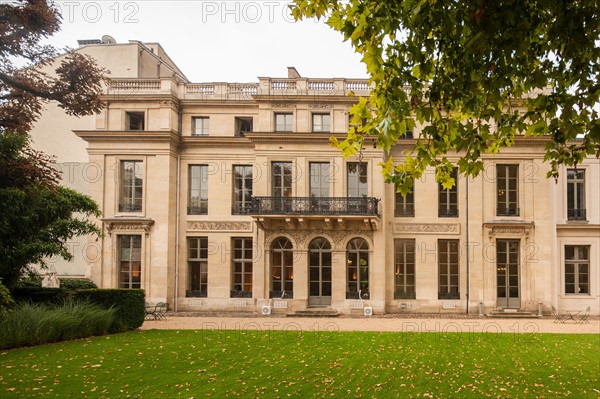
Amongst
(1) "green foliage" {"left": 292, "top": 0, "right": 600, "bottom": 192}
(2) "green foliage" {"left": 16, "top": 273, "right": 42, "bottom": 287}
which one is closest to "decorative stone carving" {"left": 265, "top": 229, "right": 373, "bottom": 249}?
(2) "green foliage" {"left": 16, "top": 273, "right": 42, "bottom": 287}

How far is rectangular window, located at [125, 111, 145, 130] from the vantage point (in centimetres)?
2661

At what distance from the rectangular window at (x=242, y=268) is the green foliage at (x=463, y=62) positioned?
1959cm

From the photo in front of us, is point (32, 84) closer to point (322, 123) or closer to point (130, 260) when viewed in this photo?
point (130, 260)

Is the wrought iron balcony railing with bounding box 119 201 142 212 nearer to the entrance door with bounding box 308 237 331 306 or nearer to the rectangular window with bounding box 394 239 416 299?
the entrance door with bounding box 308 237 331 306

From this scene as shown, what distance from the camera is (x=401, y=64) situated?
6121mm

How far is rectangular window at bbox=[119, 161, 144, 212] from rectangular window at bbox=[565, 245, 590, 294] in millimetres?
22213

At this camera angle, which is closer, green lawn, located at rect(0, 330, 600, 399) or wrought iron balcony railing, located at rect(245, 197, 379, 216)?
green lawn, located at rect(0, 330, 600, 399)

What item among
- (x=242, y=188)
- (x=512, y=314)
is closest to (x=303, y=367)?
(x=242, y=188)

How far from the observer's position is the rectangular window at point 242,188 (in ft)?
86.5

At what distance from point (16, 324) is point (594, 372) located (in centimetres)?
1472

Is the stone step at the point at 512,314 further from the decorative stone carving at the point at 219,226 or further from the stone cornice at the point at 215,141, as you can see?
the stone cornice at the point at 215,141

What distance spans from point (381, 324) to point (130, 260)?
1325 centimetres

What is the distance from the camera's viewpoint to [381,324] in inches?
792

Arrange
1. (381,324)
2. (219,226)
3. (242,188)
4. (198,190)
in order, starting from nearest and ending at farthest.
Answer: (381,324)
(219,226)
(242,188)
(198,190)
